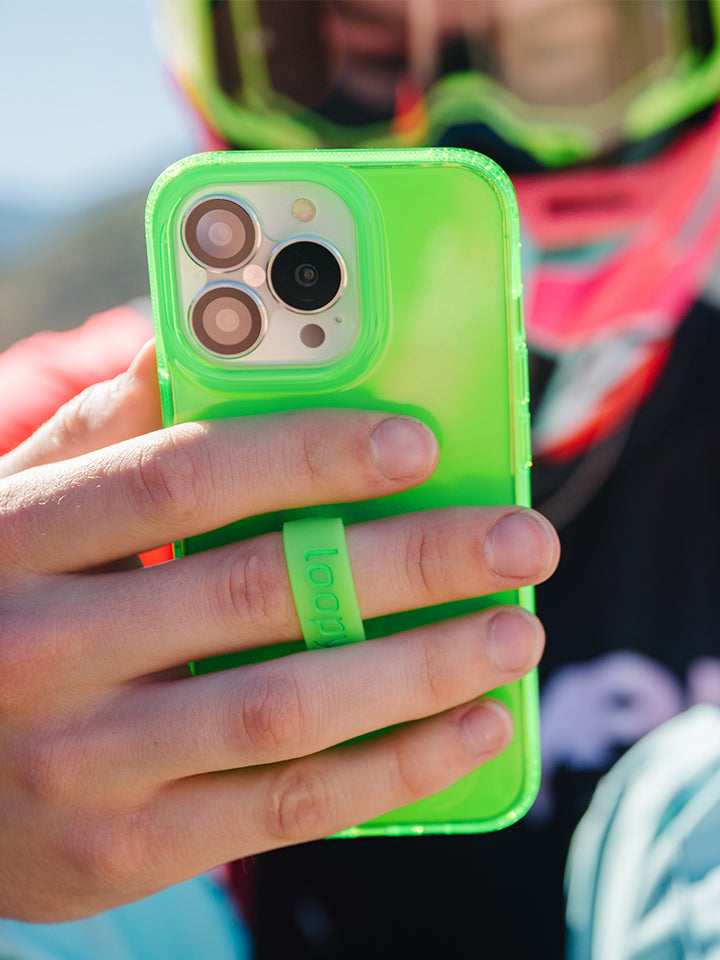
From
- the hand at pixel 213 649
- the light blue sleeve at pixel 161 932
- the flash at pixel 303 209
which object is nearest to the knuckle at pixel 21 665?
the hand at pixel 213 649

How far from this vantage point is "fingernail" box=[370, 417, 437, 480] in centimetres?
42

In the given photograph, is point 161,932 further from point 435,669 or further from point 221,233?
point 221,233

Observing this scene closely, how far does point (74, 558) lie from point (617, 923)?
1.97 ft

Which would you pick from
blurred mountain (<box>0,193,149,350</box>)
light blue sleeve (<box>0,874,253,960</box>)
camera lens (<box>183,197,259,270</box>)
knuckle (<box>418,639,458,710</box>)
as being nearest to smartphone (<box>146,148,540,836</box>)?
camera lens (<box>183,197,259,270</box>)

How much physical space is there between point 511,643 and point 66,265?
2254 millimetres

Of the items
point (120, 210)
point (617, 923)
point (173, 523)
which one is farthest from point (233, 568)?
point (120, 210)

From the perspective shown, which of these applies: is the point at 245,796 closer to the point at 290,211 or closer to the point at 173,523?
the point at 173,523

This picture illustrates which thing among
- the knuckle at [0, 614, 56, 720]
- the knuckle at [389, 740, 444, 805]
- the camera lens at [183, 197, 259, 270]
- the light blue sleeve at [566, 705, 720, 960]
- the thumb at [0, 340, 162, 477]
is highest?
the camera lens at [183, 197, 259, 270]

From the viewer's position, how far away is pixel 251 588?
1.38ft

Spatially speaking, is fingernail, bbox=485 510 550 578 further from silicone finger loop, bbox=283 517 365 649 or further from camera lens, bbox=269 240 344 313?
camera lens, bbox=269 240 344 313

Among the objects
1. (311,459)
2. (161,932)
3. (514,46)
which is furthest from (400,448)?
(514,46)

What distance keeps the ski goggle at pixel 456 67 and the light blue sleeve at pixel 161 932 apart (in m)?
0.96

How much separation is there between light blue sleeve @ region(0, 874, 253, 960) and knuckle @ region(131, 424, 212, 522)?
0.55 m

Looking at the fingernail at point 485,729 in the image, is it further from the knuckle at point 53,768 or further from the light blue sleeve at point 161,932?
the light blue sleeve at point 161,932
